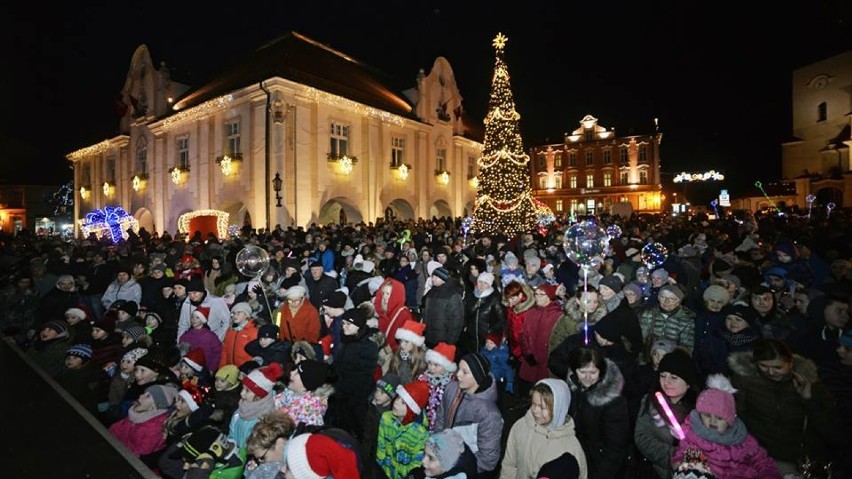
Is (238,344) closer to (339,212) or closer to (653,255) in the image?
(653,255)

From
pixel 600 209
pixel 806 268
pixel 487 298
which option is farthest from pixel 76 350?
pixel 600 209

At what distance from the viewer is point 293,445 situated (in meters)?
2.89

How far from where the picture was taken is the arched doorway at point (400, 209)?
2980cm

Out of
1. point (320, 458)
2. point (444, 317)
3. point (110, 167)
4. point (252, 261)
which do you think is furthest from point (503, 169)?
point (110, 167)

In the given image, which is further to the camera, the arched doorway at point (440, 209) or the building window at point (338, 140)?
the arched doorway at point (440, 209)

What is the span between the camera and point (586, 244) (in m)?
6.75

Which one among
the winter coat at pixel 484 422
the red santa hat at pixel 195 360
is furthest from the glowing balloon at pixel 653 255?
the red santa hat at pixel 195 360

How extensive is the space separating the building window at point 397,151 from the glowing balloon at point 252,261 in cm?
2083

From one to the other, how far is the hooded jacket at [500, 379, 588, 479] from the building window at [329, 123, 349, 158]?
22.3 meters

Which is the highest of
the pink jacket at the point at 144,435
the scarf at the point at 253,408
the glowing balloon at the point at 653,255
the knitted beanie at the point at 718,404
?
the glowing balloon at the point at 653,255

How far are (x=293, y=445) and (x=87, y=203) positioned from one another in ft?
142

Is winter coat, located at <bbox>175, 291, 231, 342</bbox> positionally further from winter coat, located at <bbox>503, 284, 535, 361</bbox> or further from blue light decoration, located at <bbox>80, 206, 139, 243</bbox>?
blue light decoration, located at <bbox>80, 206, 139, 243</bbox>

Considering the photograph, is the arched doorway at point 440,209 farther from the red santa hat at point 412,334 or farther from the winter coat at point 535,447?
the winter coat at point 535,447

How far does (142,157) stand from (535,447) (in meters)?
35.1
